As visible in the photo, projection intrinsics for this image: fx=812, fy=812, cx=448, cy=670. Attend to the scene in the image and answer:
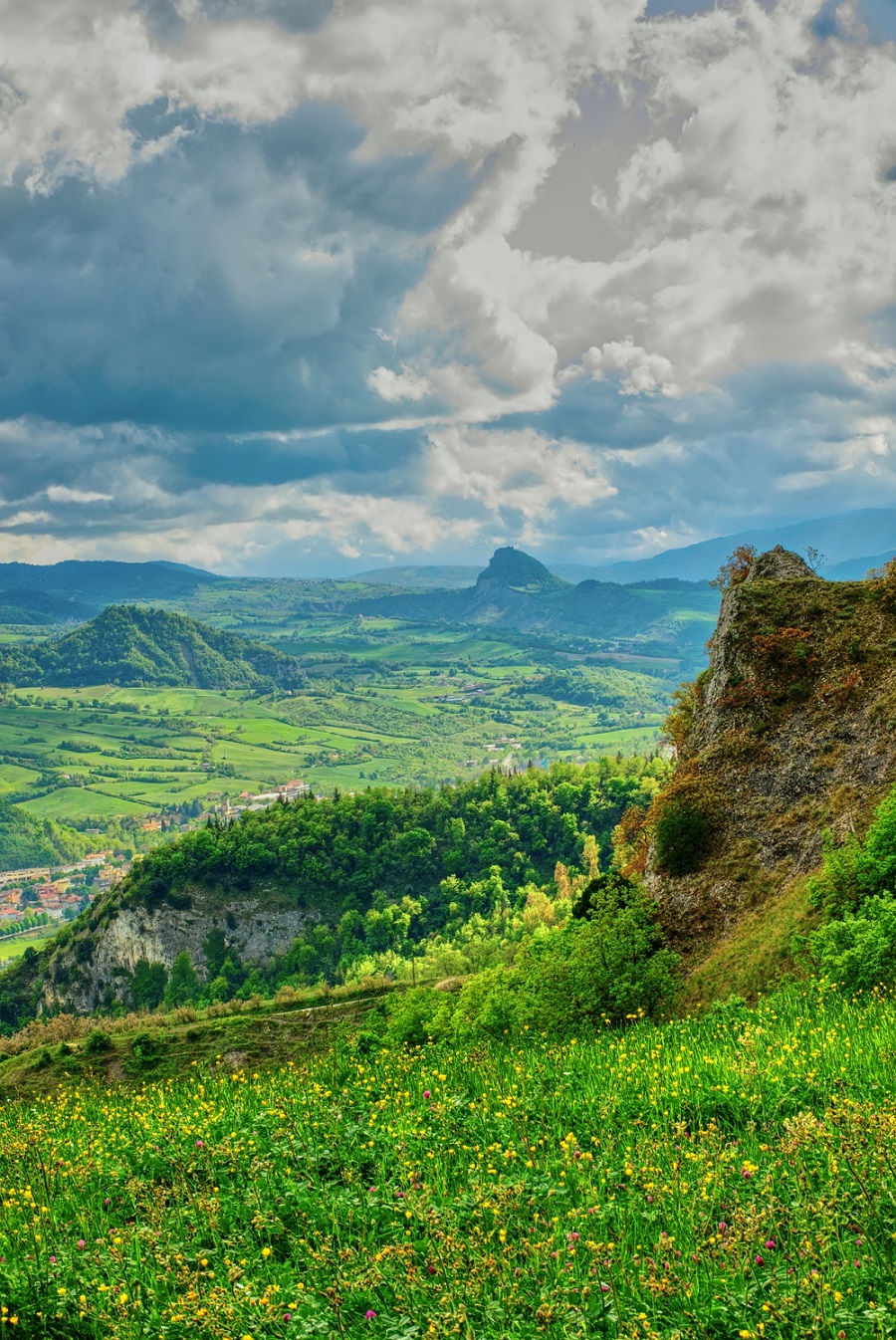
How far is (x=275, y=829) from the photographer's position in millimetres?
196500

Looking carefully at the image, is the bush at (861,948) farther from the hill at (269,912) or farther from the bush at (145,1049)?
the hill at (269,912)

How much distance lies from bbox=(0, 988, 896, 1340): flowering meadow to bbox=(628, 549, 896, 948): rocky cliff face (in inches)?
1248

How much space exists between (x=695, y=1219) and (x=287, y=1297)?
462 centimetres

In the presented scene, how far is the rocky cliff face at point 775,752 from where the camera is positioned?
148ft

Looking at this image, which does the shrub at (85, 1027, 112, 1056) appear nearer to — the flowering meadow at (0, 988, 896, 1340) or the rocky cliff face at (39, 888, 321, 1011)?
the flowering meadow at (0, 988, 896, 1340)

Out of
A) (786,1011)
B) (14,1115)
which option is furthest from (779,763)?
(14,1115)

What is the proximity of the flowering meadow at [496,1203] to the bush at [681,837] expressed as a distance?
115ft

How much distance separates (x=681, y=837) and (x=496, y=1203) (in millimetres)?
43038

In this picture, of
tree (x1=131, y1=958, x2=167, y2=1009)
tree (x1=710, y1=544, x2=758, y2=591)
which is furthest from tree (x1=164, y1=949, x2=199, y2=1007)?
tree (x1=710, y1=544, x2=758, y2=591)

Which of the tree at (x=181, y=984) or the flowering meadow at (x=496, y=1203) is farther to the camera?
the tree at (x=181, y=984)

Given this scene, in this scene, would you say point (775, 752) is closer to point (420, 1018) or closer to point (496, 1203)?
point (420, 1018)

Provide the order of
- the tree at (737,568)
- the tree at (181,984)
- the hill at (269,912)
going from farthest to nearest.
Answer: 1. the hill at (269,912)
2. the tree at (181,984)
3. the tree at (737,568)

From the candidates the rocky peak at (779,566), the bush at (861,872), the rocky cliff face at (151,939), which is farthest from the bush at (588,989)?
the rocky cliff face at (151,939)

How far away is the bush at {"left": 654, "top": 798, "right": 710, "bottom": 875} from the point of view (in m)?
49.9
